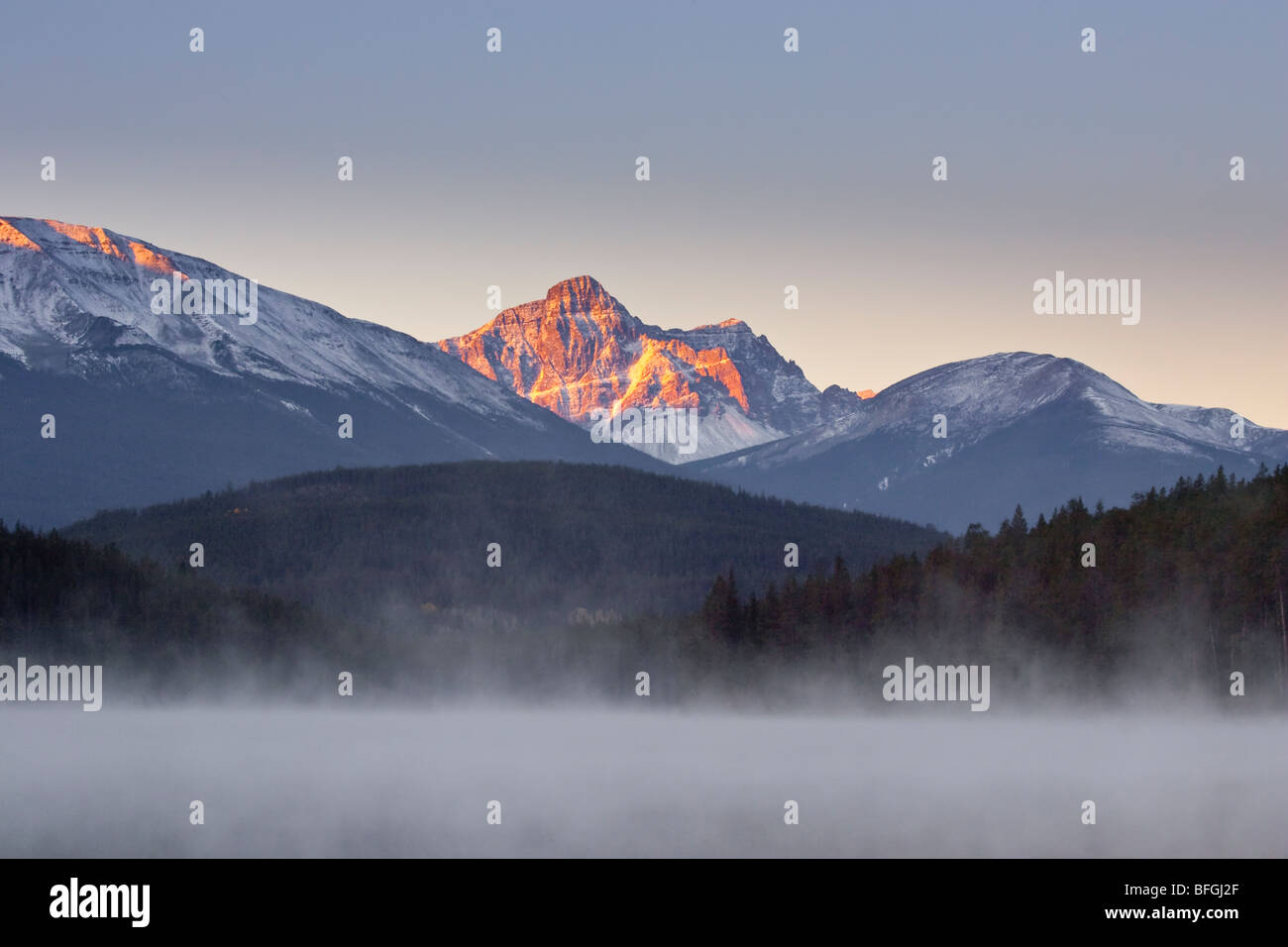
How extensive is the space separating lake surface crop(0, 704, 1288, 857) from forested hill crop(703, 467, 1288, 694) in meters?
6.01

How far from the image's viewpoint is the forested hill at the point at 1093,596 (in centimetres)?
11800

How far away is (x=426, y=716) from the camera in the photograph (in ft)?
656

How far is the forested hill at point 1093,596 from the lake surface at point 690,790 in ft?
19.7

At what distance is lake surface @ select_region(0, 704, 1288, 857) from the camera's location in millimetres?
79562

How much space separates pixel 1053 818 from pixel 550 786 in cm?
3031
